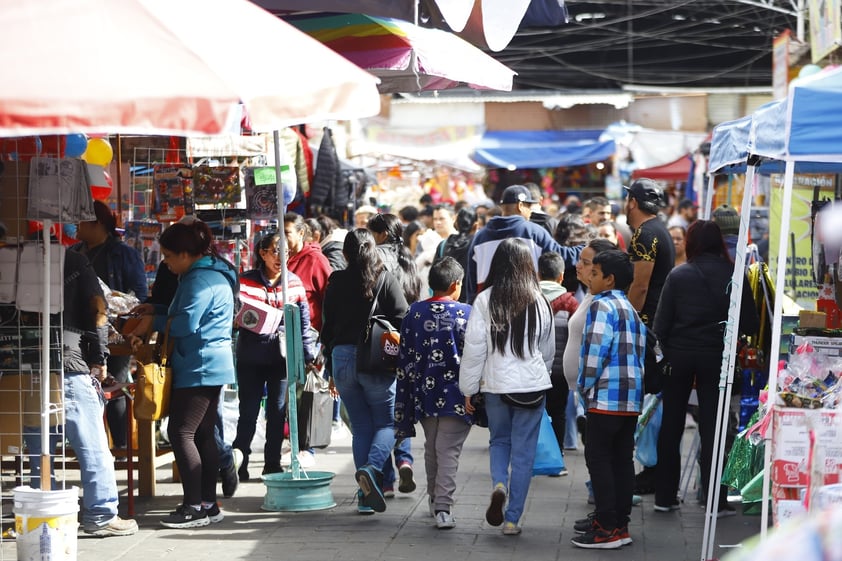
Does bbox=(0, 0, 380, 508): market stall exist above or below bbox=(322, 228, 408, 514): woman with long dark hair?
above

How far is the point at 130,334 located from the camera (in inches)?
287

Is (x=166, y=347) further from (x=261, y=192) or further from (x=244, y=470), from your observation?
(x=261, y=192)

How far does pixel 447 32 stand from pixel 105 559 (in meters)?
4.46

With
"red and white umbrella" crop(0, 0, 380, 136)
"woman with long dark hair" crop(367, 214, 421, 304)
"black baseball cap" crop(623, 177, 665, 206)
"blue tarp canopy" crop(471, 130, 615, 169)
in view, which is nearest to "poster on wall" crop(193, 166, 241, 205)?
"woman with long dark hair" crop(367, 214, 421, 304)

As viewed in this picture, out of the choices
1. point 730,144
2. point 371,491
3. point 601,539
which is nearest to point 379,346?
point 371,491

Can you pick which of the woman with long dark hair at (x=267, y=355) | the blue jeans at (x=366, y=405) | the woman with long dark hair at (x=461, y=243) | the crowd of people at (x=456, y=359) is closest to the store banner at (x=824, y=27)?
the woman with long dark hair at (x=461, y=243)

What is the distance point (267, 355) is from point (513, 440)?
212 centimetres

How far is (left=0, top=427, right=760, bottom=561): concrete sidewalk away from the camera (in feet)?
21.3

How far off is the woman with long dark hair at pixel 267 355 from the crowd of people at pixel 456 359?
1cm

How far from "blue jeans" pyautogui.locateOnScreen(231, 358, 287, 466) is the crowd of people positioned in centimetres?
1

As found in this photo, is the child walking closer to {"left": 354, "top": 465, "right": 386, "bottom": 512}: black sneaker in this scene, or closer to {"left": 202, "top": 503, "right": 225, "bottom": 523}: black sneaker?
{"left": 354, "top": 465, "right": 386, "bottom": 512}: black sneaker

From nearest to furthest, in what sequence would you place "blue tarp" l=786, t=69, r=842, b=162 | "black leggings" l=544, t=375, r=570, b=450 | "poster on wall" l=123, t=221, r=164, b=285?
"blue tarp" l=786, t=69, r=842, b=162
"black leggings" l=544, t=375, r=570, b=450
"poster on wall" l=123, t=221, r=164, b=285

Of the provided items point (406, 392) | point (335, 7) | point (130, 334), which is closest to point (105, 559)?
point (130, 334)

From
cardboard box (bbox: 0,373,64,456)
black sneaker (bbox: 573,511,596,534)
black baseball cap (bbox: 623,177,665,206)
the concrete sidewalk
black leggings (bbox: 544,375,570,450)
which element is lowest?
the concrete sidewalk
